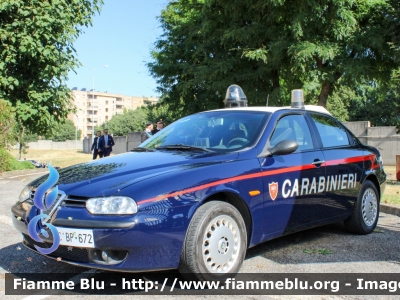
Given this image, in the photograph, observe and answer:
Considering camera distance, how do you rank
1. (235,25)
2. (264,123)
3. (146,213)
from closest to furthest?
(146,213), (264,123), (235,25)

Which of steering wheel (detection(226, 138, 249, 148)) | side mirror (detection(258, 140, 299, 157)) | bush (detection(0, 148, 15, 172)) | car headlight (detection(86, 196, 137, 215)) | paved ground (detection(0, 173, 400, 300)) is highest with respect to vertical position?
steering wheel (detection(226, 138, 249, 148))

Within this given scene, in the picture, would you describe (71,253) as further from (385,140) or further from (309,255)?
(385,140)

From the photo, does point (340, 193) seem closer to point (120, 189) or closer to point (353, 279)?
point (353, 279)

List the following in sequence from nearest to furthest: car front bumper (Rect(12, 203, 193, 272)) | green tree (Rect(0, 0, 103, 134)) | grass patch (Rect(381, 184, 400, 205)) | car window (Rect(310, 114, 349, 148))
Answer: car front bumper (Rect(12, 203, 193, 272))
car window (Rect(310, 114, 349, 148))
grass patch (Rect(381, 184, 400, 205))
green tree (Rect(0, 0, 103, 134))

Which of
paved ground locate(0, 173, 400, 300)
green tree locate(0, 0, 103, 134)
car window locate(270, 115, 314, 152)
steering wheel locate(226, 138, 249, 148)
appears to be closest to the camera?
paved ground locate(0, 173, 400, 300)

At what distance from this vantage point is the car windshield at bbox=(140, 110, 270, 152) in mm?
4508

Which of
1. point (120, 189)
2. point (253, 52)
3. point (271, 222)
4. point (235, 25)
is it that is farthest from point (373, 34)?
point (120, 189)

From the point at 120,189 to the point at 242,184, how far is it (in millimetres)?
1119

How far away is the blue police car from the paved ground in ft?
0.93

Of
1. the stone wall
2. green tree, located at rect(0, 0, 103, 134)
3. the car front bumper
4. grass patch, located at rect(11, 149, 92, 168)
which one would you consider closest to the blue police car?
the car front bumper

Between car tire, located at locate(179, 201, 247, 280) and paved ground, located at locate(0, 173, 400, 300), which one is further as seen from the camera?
paved ground, located at locate(0, 173, 400, 300)

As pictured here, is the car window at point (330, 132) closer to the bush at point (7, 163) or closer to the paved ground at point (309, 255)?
the paved ground at point (309, 255)

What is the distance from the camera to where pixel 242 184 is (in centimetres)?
399

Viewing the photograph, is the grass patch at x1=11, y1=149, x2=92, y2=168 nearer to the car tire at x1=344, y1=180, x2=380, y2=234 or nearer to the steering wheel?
the car tire at x1=344, y1=180, x2=380, y2=234
